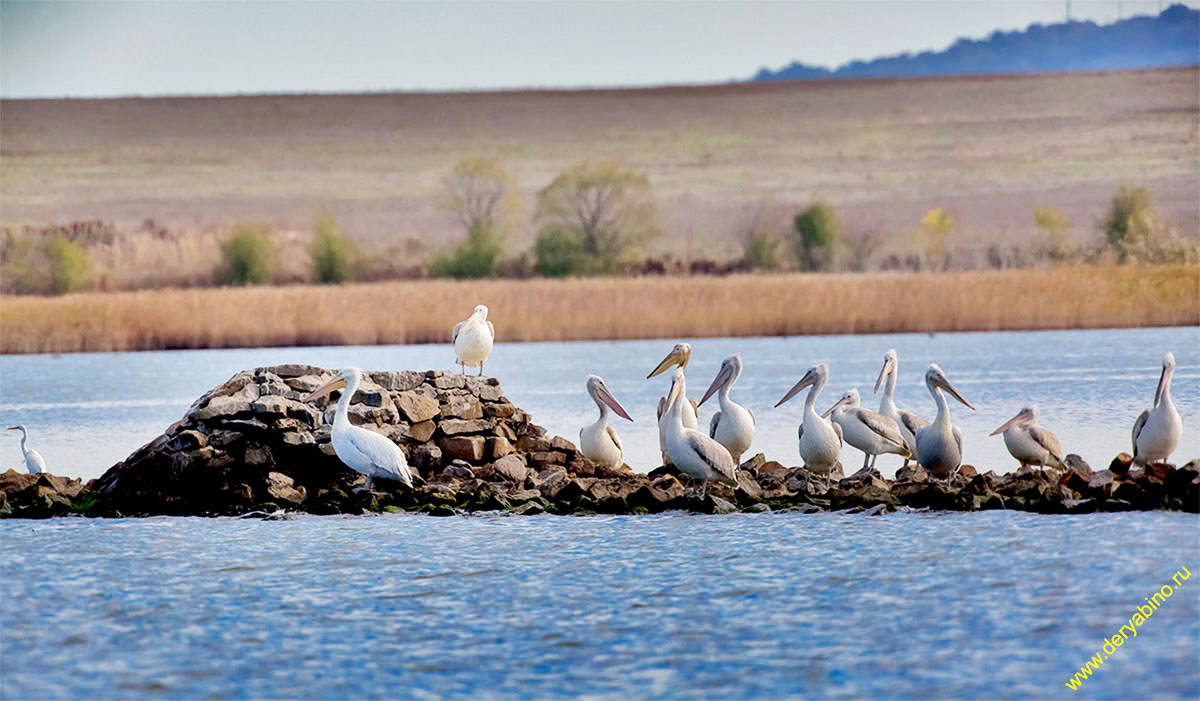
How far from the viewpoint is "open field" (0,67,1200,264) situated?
209ft

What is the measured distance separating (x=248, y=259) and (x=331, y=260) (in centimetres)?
230

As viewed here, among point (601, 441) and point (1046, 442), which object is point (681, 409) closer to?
point (601, 441)

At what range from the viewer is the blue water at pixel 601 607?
6340mm

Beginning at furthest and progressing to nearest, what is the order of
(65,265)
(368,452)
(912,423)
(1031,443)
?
(65,265) → (912,423) → (1031,443) → (368,452)

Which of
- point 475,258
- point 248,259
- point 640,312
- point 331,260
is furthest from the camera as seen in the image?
point 331,260

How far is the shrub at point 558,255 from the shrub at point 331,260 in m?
5.37

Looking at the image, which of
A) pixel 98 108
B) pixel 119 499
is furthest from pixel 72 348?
pixel 98 108

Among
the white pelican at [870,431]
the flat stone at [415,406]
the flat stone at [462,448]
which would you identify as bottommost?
the flat stone at [462,448]

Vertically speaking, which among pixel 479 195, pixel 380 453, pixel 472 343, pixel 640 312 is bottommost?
pixel 380 453

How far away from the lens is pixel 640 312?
25.7 meters

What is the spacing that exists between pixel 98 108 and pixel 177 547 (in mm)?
68733

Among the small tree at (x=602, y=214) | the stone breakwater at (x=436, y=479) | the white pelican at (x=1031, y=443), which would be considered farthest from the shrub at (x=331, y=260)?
the white pelican at (x=1031, y=443)

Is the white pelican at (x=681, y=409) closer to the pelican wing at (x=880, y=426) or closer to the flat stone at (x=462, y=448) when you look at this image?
the pelican wing at (x=880, y=426)

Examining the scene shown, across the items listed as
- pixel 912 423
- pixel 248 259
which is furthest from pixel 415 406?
pixel 248 259
